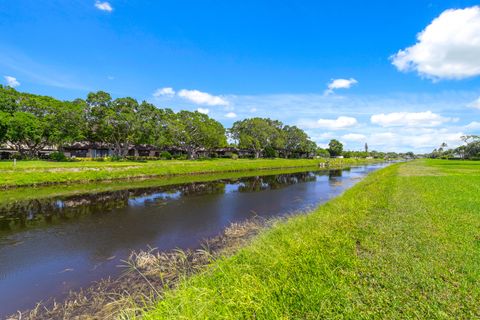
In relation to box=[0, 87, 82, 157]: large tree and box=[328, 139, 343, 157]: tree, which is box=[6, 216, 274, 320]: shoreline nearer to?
box=[0, 87, 82, 157]: large tree

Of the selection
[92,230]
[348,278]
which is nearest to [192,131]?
[92,230]

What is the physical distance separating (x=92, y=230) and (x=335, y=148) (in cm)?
14727

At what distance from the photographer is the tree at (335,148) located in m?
144

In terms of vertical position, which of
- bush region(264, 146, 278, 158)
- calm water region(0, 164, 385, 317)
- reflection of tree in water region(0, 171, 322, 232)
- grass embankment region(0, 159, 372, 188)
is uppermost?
bush region(264, 146, 278, 158)

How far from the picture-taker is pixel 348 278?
5402 mm

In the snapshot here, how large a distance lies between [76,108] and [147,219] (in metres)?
41.0

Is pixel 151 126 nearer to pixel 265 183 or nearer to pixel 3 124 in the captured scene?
pixel 3 124

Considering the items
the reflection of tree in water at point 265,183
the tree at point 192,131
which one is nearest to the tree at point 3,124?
the tree at point 192,131

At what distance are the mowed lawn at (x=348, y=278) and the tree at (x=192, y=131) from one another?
51.6 m

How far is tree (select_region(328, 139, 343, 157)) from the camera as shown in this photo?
474 feet

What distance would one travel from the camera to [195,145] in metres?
67.4

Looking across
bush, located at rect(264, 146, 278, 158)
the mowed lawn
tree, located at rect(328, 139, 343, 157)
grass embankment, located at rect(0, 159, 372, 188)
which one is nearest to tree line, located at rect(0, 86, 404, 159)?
grass embankment, located at rect(0, 159, 372, 188)

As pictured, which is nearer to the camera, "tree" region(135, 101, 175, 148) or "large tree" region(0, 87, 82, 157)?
"large tree" region(0, 87, 82, 157)

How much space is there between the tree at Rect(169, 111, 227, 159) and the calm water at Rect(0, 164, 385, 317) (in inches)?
1404
